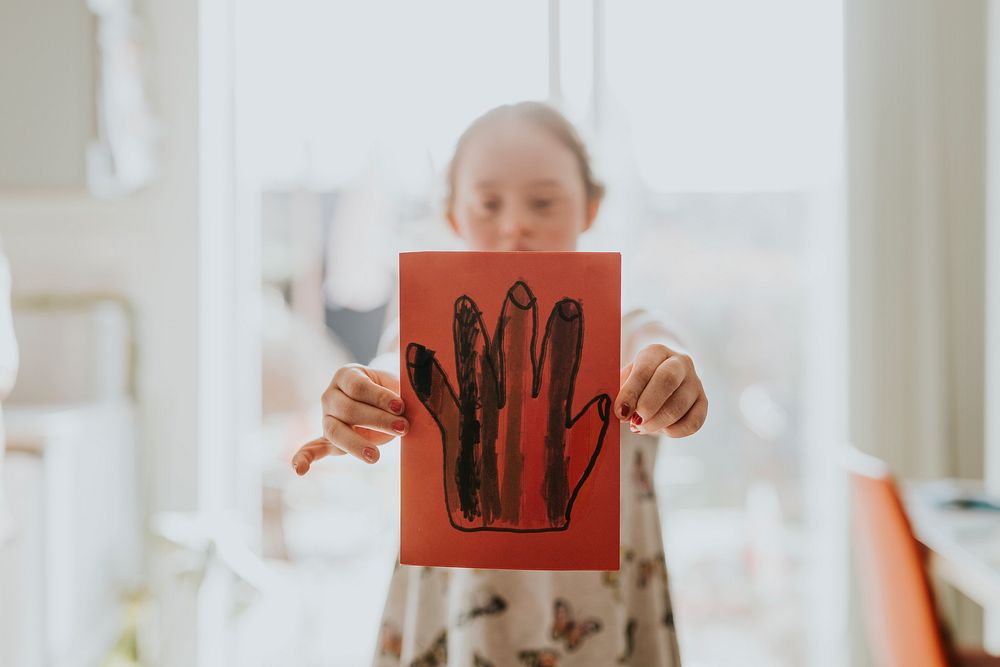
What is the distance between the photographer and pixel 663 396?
533mm

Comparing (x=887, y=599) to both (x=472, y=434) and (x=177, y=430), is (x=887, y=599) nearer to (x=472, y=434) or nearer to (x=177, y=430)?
(x=472, y=434)

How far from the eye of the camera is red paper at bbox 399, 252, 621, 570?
0.54 metres

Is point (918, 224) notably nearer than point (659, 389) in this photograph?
No

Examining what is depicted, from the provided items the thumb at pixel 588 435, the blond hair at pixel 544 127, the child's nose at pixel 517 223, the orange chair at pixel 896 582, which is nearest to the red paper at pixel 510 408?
the thumb at pixel 588 435

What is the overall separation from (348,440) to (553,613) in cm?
33

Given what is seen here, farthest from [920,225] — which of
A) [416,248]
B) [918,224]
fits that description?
[416,248]

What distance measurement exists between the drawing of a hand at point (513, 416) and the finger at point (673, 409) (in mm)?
37

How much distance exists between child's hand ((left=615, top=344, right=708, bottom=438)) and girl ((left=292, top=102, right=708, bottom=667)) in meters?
0.08

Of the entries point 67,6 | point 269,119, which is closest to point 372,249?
point 269,119

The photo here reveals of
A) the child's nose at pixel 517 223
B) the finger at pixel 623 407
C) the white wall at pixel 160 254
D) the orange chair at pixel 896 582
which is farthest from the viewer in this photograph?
the white wall at pixel 160 254

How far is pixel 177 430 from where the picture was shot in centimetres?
174

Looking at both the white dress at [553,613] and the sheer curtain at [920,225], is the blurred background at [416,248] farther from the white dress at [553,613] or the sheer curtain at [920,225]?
the white dress at [553,613]

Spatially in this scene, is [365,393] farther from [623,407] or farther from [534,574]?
[534,574]

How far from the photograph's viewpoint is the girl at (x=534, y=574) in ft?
2.21
